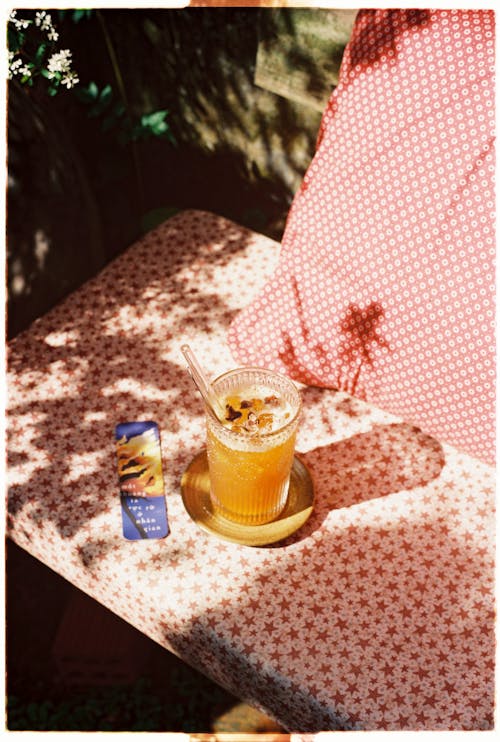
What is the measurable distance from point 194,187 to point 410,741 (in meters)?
1.67

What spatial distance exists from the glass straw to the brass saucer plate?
0.60ft

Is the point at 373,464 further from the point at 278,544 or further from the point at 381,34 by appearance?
the point at 381,34

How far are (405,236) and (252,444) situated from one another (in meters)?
0.44

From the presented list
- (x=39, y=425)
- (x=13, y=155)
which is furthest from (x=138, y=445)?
(x=13, y=155)

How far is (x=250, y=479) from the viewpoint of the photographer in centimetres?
113

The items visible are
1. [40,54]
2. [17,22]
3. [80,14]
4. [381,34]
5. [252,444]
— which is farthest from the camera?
[80,14]

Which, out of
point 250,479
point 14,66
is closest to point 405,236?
point 250,479

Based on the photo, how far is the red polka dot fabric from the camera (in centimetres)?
110

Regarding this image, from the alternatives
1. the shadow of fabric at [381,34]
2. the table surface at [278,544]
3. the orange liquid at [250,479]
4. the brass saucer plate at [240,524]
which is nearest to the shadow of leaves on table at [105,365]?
the table surface at [278,544]

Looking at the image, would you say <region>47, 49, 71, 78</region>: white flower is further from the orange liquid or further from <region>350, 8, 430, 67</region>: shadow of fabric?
the orange liquid

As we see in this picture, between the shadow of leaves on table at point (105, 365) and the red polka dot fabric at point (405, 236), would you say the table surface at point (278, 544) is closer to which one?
the shadow of leaves on table at point (105, 365)

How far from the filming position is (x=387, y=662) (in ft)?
3.61

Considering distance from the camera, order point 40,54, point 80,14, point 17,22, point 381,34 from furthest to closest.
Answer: point 80,14, point 40,54, point 17,22, point 381,34

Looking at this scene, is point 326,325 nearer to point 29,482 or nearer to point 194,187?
point 29,482
